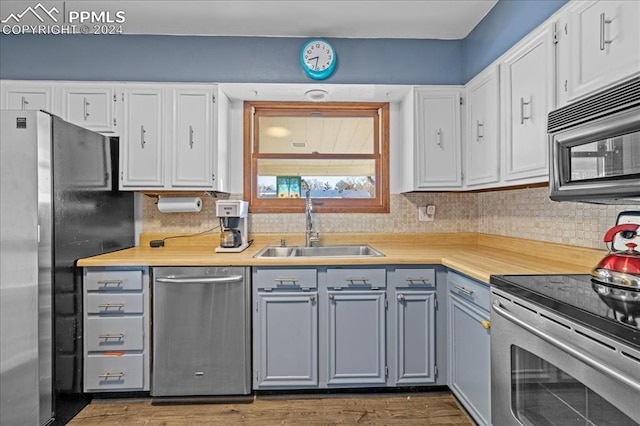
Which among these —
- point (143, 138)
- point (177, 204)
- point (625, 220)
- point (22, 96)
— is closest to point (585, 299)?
point (625, 220)

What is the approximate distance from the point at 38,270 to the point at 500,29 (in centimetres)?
298

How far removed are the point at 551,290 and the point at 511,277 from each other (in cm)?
25

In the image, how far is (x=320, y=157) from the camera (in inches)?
122

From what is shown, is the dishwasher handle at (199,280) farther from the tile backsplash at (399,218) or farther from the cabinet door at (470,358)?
the cabinet door at (470,358)

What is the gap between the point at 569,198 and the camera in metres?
1.33

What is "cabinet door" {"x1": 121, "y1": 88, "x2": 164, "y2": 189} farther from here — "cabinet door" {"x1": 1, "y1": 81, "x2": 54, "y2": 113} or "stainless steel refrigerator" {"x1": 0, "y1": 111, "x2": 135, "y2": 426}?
"cabinet door" {"x1": 1, "y1": 81, "x2": 54, "y2": 113}

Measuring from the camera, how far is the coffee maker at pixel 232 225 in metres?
2.51

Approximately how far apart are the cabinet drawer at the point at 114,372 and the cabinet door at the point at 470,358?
1.87m

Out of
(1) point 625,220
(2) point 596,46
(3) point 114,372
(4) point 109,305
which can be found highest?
(2) point 596,46

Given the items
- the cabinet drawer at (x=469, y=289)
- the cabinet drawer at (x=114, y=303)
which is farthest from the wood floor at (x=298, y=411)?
the cabinet drawer at (x=469, y=289)

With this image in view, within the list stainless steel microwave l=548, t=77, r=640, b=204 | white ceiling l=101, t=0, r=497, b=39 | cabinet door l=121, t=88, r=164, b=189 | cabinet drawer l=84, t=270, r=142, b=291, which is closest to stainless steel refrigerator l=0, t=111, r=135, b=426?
cabinet drawer l=84, t=270, r=142, b=291

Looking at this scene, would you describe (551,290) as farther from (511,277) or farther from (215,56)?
(215,56)

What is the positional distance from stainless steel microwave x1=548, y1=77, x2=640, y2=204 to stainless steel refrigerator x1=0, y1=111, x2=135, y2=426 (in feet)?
7.72

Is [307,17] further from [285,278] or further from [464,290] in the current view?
[464,290]
